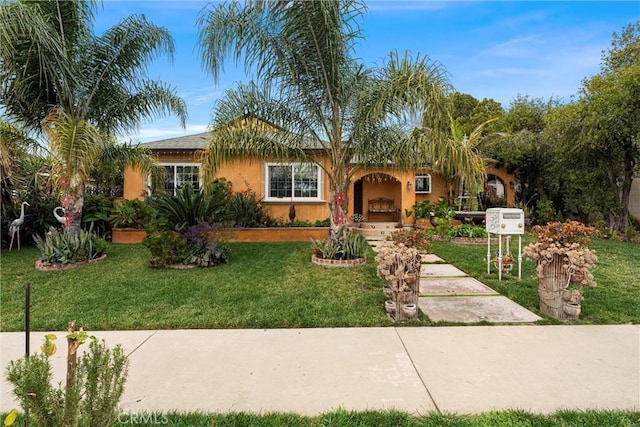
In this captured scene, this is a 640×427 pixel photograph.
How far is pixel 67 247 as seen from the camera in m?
7.69

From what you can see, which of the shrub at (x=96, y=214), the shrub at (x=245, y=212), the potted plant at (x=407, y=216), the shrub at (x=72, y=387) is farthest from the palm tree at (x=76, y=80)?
the potted plant at (x=407, y=216)

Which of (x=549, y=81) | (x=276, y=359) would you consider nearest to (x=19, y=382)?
(x=276, y=359)

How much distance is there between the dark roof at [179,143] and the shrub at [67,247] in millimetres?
5264

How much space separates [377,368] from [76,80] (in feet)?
29.3

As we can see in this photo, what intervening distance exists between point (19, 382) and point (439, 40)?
10252 millimetres

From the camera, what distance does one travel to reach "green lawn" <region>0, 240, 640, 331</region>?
14.7ft

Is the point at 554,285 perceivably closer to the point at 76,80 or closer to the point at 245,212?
the point at 245,212

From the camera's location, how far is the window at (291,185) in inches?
518

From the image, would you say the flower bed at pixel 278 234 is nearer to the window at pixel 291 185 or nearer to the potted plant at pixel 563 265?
the window at pixel 291 185

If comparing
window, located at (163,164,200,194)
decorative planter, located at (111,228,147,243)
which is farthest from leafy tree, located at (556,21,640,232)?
decorative planter, located at (111,228,147,243)

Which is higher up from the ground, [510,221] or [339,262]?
[510,221]

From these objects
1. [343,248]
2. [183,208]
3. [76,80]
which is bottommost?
[343,248]

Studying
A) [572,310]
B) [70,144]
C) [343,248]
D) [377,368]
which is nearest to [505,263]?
[572,310]

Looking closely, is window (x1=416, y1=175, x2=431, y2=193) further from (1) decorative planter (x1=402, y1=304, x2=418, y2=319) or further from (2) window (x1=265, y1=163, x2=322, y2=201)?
(1) decorative planter (x1=402, y1=304, x2=418, y2=319)
